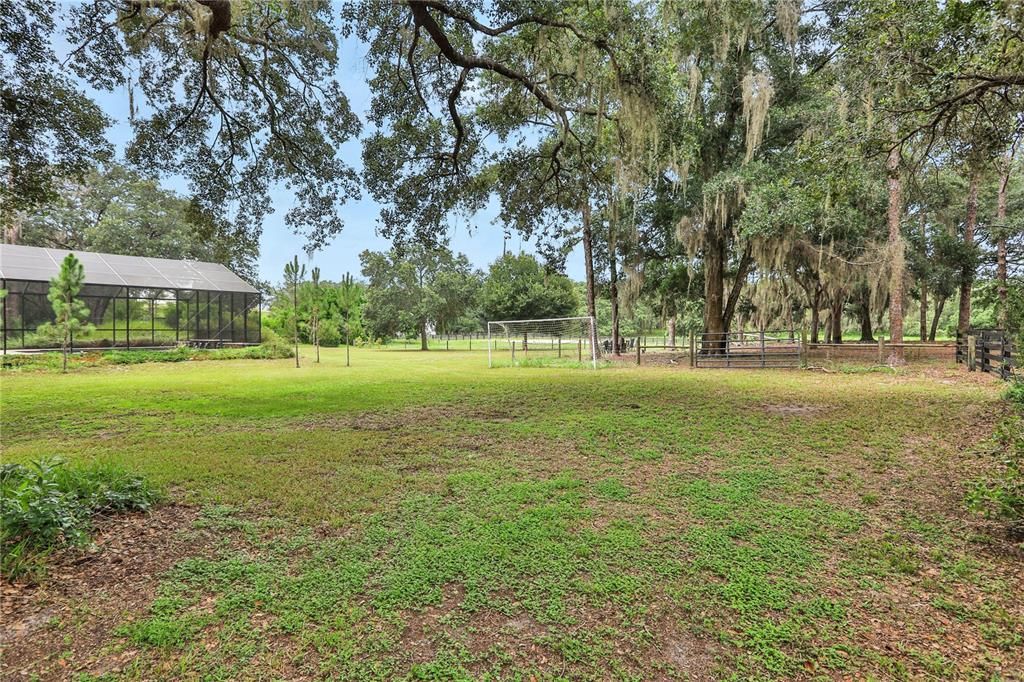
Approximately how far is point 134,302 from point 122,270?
1.68m

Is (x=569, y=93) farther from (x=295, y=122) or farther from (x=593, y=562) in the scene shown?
(x=593, y=562)

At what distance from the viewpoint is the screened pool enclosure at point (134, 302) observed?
54.0 ft

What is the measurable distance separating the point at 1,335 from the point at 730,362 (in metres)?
24.8

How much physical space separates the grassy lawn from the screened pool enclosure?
642 inches

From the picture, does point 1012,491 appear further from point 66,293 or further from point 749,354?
point 66,293

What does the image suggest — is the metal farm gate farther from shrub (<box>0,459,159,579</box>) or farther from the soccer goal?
shrub (<box>0,459,159,579</box>)

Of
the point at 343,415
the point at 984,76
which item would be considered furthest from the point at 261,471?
the point at 984,76

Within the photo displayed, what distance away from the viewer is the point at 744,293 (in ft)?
73.3

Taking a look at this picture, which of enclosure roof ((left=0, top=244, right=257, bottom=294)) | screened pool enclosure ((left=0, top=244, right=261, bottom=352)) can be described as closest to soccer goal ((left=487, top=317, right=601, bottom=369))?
screened pool enclosure ((left=0, top=244, right=261, bottom=352))

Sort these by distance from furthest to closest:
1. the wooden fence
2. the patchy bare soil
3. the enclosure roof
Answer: the enclosure roof → the wooden fence → the patchy bare soil

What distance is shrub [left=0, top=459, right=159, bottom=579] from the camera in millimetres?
2275

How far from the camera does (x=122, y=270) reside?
1900 centimetres

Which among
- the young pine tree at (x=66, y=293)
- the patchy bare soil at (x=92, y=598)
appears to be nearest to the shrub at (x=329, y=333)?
the young pine tree at (x=66, y=293)

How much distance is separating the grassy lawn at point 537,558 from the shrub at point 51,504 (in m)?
0.15
